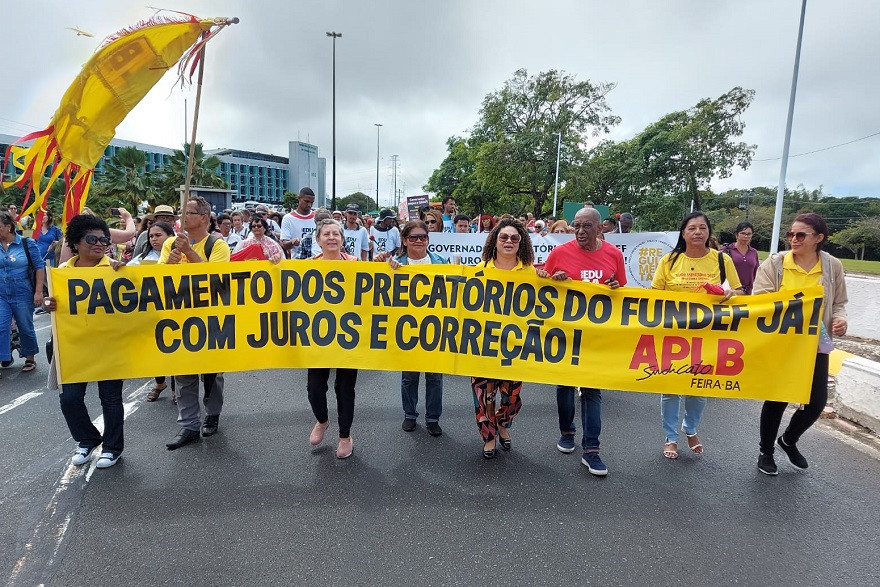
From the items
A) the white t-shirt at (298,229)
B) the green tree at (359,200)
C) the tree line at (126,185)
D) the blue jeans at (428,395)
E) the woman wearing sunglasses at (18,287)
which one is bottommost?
the blue jeans at (428,395)

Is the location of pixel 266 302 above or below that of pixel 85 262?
below

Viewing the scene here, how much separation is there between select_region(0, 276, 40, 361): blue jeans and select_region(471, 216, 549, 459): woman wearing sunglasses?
561cm

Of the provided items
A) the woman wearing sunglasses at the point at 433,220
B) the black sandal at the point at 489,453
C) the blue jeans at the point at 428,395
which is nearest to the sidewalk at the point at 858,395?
the black sandal at the point at 489,453

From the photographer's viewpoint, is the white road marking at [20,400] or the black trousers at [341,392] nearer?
the black trousers at [341,392]

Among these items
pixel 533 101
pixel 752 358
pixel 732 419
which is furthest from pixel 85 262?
pixel 533 101

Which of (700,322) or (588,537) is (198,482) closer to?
(588,537)

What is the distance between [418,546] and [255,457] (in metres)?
1.61

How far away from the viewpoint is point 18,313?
575cm

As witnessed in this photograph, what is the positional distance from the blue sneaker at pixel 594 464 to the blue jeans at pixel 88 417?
11.0ft

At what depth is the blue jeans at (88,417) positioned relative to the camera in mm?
3387

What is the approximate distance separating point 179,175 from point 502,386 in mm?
30391

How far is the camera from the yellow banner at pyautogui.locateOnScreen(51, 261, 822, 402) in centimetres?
346

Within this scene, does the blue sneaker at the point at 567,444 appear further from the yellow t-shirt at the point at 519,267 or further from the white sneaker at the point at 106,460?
the white sneaker at the point at 106,460

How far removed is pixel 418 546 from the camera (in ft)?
8.54
